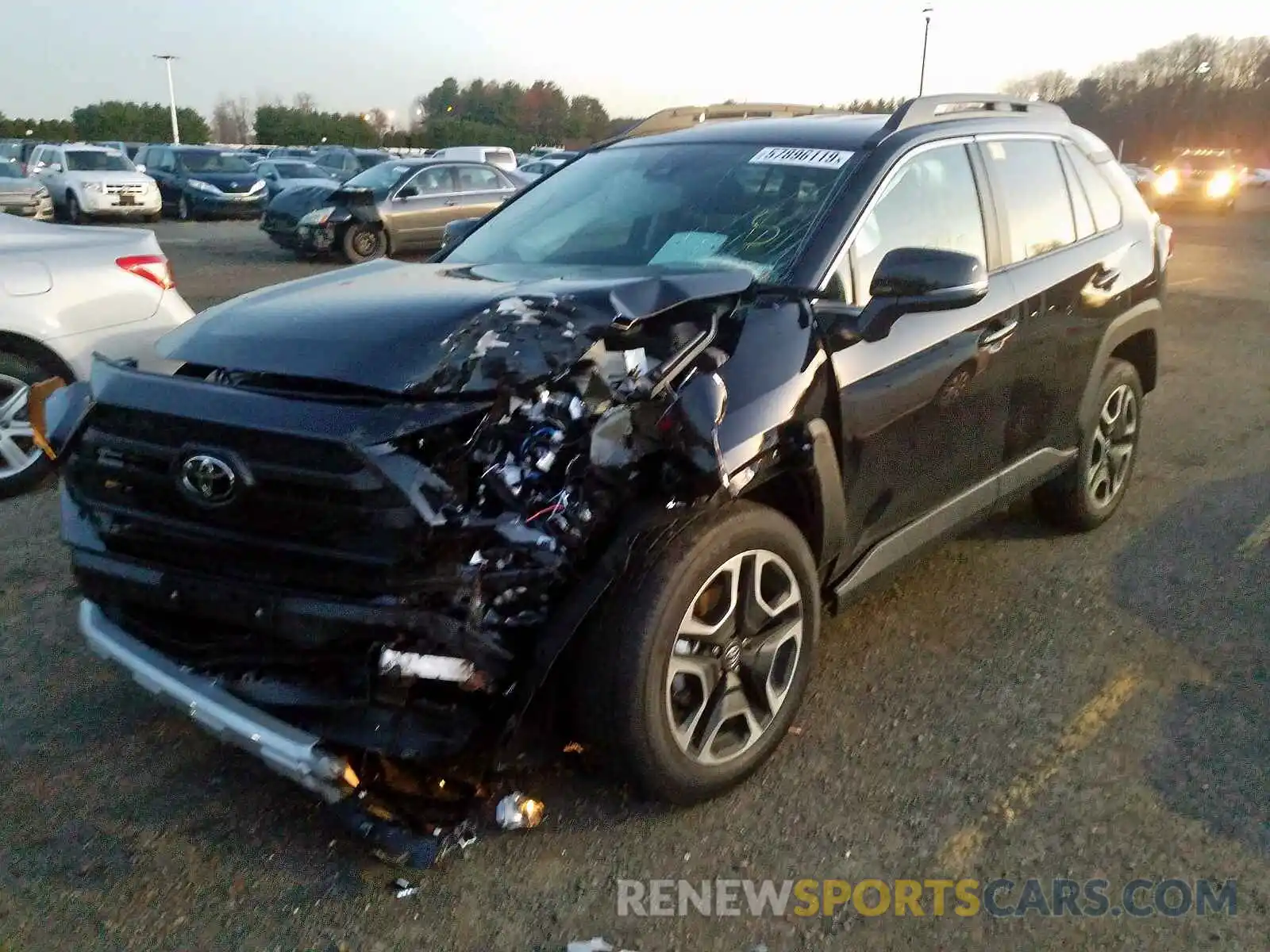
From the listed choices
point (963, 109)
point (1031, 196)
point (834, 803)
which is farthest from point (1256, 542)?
point (834, 803)

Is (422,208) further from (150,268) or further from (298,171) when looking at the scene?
(298,171)

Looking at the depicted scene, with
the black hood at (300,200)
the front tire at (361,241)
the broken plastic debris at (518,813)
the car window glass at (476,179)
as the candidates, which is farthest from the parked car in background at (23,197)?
the broken plastic debris at (518,813)

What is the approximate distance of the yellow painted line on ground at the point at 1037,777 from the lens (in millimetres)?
2865

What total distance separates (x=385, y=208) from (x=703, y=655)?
1532 cm

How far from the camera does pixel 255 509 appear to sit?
8.63 ft

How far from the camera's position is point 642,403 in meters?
2.78

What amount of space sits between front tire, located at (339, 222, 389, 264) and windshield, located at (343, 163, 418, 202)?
535 mm

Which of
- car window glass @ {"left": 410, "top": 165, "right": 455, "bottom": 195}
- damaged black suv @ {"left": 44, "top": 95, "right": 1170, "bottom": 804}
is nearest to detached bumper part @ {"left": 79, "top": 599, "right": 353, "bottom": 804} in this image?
damaged black suv @ {"left": 44, "top": 95, "right": 1170, "bottom": 804}

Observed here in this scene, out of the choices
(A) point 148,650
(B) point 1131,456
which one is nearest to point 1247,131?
(B) point 1131,456

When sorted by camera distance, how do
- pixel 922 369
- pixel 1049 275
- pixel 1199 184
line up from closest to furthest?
pixel 922 369
pixel 1049 275
pixel 1199 184

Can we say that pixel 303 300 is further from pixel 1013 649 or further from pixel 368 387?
pixel 1013 649

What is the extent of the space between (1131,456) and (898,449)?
7.87 ft

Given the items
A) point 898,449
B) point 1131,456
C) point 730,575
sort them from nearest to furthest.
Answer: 1. point 730,575
2. point 898,449
3. point 1131,456
